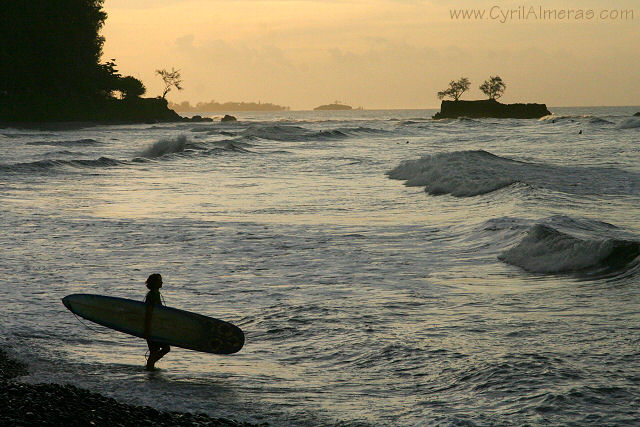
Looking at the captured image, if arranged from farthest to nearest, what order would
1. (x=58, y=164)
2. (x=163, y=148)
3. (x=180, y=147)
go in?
1. (x=180, y=147)
2. (x=163, y=148)
3. (x=58, y=164)

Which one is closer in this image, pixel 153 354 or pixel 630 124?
pixel 153 354

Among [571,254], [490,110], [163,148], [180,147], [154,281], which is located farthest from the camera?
[490,110]

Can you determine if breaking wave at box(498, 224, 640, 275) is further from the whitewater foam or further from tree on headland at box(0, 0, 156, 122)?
tree on headland at box(0, 0, 156, 122)

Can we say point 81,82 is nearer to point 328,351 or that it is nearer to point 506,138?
point 506,138

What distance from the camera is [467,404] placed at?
25.0 feet

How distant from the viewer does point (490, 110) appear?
143m

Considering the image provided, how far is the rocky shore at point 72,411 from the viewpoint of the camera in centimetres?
636

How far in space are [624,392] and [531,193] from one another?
18.0m

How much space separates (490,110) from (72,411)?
465 feet

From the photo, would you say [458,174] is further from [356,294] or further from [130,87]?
[130,87]

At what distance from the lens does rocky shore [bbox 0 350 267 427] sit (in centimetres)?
636

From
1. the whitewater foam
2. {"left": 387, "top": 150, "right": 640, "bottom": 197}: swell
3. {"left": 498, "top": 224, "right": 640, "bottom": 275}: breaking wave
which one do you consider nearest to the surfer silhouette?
{"left": 498, "top": 224, "right": 640, "bottom": 275}: breaking wave

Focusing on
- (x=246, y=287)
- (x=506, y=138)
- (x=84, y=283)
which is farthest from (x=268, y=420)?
(x=506, y=138)

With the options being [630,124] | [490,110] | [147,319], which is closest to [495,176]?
[147,319]
